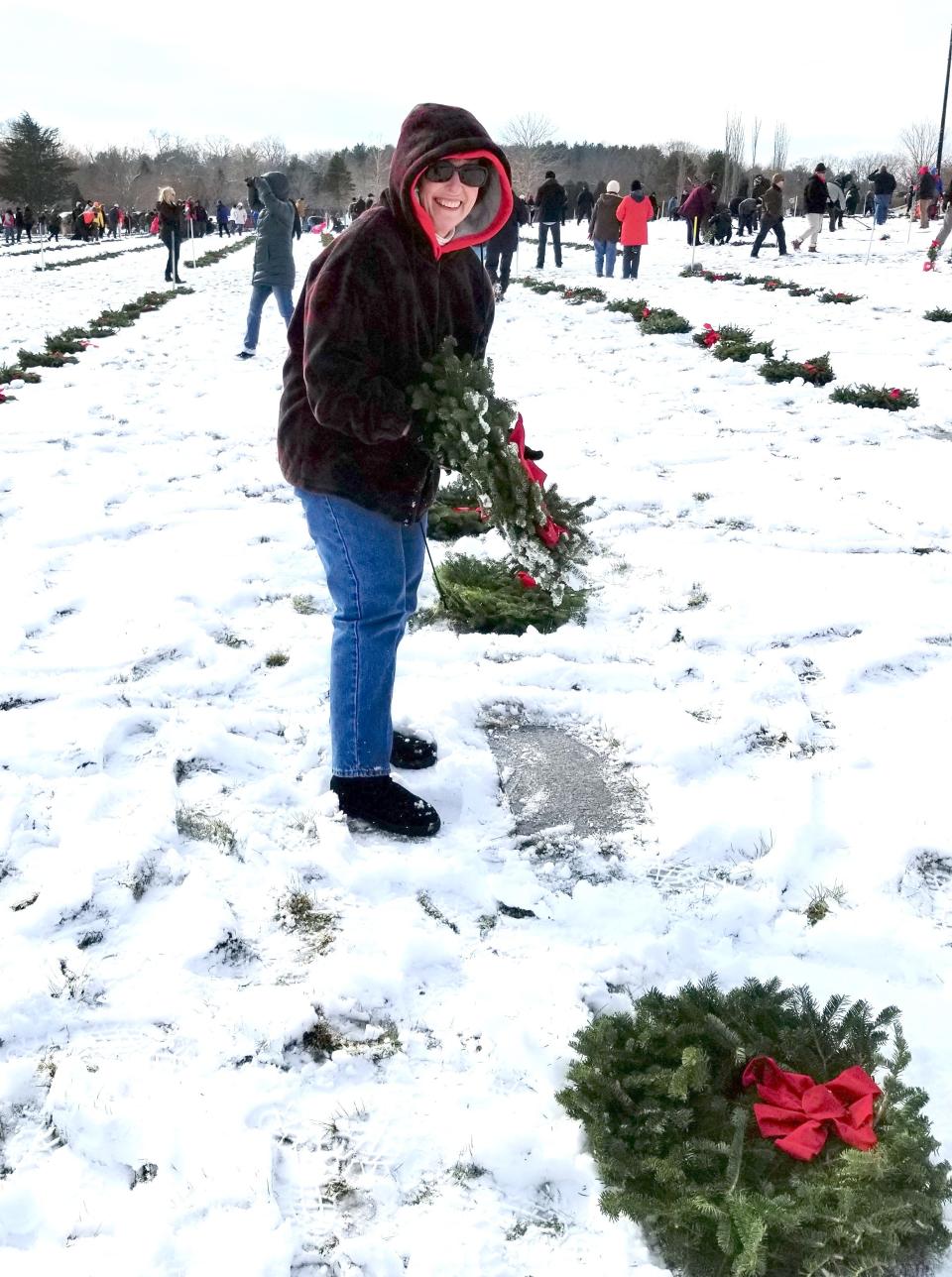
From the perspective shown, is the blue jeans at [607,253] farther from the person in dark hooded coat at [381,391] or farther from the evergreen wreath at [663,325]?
the person in dark hooded coat at [381,391]

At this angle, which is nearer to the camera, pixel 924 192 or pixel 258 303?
pixel 258 303

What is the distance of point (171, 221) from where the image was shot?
19.2m

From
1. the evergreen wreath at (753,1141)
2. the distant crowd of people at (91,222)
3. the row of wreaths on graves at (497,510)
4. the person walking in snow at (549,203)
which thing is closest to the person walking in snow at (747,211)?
the person walking in snow at (549,203)

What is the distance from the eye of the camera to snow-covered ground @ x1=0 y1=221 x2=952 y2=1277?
6.07 ft

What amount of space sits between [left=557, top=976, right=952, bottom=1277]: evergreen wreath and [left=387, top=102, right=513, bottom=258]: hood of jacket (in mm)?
1996

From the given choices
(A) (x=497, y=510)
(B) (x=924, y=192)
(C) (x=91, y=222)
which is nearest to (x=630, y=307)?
(A) (x=497, y=510)

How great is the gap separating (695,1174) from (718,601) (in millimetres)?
3037

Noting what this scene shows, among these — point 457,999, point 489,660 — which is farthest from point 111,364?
point 457,999

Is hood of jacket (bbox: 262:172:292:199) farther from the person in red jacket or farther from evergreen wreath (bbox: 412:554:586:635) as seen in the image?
the person in red jacket

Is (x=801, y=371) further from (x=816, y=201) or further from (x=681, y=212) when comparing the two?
(x=681, y=212)

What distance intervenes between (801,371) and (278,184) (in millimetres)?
5919

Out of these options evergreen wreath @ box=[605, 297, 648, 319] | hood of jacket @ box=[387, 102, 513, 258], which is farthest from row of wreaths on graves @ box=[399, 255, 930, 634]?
evergreen wreath @ box=[605, 297, 648, 319]

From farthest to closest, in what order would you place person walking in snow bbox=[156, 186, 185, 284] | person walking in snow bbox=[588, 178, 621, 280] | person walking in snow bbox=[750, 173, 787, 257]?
person walking in snow bbox=[750, 173, 787, 257] < person walking in snow bbox=[588, 178, 621, 280] < person walking in snow bbox=[156, 186, 185, 284]

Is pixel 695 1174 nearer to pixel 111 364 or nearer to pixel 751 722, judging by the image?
pixel 751 722
